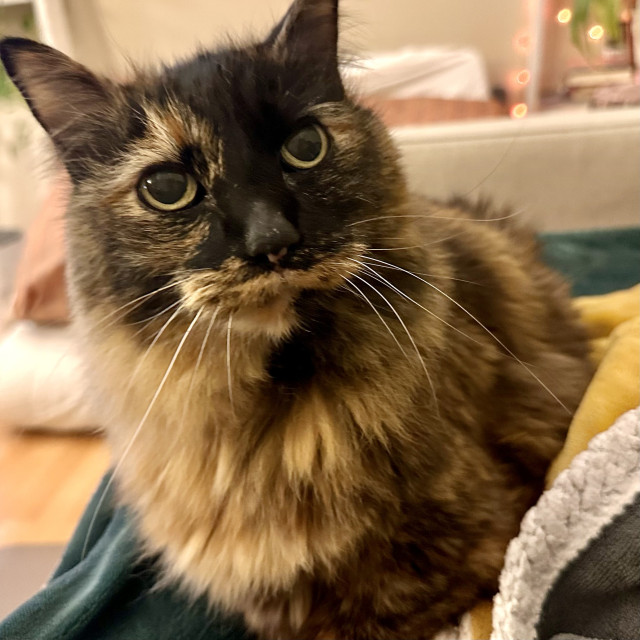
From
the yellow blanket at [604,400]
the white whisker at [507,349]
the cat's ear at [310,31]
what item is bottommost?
the yellow blanket at [604,400]

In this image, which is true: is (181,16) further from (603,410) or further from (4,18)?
(603,410)

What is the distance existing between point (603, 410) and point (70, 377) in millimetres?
1567

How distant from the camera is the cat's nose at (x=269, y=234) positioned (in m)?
0.68

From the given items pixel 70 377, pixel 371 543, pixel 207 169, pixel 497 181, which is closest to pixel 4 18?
pixel 70 377

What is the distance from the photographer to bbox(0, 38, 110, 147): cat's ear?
32.1 inches

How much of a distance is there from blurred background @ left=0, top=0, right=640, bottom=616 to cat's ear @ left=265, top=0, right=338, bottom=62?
107 mm

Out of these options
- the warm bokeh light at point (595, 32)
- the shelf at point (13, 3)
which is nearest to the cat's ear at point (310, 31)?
the shelf at point (13, 3)

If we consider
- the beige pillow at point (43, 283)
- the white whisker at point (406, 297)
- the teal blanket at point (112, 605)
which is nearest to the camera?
the white whisker at point (406, 297)

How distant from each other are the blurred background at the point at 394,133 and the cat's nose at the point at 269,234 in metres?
0.43

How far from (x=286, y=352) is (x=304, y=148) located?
0.94 feet

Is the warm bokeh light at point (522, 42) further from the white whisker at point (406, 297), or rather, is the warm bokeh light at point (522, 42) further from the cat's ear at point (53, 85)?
the cat's ear at point (53, 85)

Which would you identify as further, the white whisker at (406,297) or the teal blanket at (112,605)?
the teal blanket at (112,605)

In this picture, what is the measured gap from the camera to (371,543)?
0.84 metres

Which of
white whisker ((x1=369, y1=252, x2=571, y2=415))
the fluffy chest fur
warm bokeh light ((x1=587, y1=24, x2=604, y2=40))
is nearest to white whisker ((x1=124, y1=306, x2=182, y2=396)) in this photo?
the fluffy chest fur
